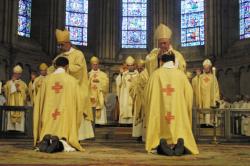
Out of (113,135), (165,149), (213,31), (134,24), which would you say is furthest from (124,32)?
(165,149)

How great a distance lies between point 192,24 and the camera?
918 inches

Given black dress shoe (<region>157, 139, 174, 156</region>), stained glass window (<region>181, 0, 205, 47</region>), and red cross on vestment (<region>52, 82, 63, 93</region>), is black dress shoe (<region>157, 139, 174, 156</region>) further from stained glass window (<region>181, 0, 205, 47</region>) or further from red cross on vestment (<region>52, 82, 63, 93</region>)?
stained glass window (<region>181, 0, 205, 47</region>)

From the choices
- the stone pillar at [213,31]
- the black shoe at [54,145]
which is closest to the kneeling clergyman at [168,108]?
the black shoe at [54,145]

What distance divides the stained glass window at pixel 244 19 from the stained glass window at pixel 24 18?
404 inches

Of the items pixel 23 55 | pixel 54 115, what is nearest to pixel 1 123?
pixel 54 115

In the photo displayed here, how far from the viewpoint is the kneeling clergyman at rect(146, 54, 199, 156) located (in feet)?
24.3

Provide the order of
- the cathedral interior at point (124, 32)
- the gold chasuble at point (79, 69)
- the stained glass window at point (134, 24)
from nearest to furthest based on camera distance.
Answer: the gold chasuble at point (79, 69)
the cathedral interior at point (124, 32)
the stained glass window at point (134, 24)

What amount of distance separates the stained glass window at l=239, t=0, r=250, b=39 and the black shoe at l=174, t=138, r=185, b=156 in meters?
15.1

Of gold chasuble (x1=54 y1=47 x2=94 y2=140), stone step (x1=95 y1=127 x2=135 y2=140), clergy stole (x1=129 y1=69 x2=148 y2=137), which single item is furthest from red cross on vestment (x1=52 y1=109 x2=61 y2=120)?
stone step (x1=95 y1=127 x2=135 y2=140)

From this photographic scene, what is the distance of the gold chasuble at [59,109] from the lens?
310 inches

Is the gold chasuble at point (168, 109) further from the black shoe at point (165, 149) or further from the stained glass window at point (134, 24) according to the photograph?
the stained glass window at point (134, 24)

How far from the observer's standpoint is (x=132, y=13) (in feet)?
79.0

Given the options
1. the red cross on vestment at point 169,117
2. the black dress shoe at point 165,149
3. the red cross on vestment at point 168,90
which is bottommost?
the black dress shoe at point 165,149

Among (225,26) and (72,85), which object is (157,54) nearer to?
(72,85)
